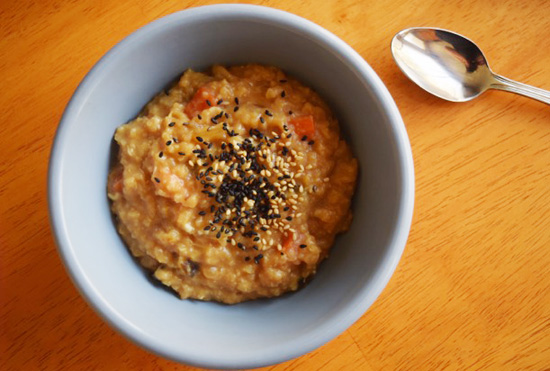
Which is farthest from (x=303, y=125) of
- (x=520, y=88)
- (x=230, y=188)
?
(x=520, y=88)

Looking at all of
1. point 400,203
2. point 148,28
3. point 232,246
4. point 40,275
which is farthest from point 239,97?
point 40,275

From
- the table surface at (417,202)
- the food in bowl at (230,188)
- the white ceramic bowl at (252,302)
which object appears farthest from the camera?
the table surface at (417,202)

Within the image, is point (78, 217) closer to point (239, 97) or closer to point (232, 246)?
point (232, 246)

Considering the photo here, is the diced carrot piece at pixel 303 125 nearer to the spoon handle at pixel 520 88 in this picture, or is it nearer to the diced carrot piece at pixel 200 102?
the diced carrot piece at pixel 200 102

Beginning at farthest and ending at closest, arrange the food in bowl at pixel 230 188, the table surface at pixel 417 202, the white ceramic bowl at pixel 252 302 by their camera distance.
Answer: the table surface at pixel 417 202 → the food in bowl at pixel 230 188 → the white ceramic bowl at pixel 252 302

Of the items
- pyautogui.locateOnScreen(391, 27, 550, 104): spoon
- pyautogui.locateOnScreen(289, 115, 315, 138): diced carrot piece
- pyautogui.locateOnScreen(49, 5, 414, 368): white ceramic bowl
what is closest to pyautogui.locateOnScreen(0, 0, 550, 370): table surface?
pyautogui.locateOnScreen(391, 27, 550, 104): spoon

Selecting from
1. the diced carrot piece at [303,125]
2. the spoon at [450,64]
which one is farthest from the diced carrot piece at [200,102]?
the spoon at [450,64]
